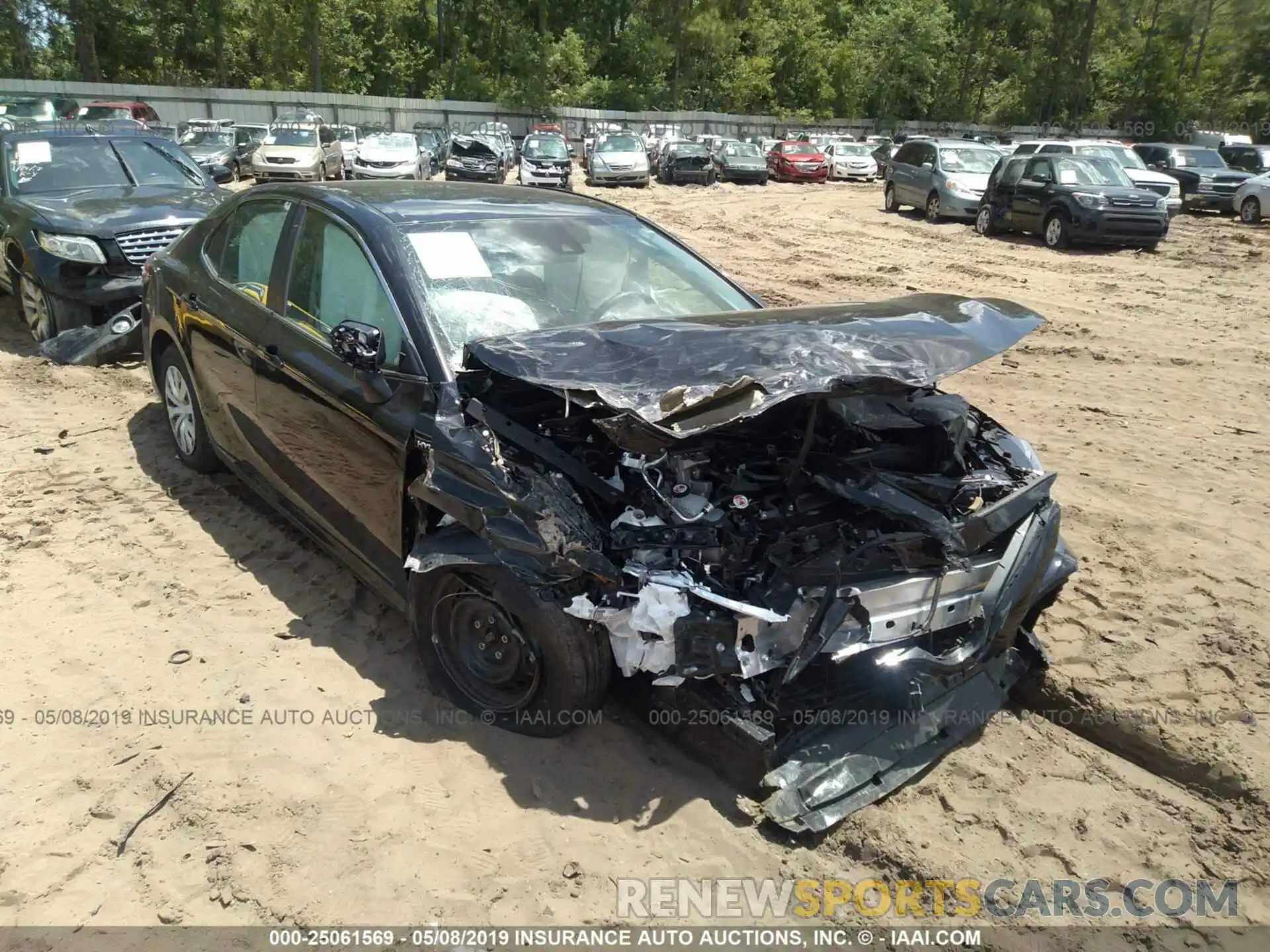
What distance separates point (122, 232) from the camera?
7762 millimetres

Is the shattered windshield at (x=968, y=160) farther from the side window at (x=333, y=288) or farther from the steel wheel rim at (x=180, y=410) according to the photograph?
the side window at (x=333, y=288)

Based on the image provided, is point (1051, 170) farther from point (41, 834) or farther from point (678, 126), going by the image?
point (678, 126)

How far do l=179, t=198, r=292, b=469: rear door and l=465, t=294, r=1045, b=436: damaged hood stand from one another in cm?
163

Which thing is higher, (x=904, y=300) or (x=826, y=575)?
(x=904, y=300)

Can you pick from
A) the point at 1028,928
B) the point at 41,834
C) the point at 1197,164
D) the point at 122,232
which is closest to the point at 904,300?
the point at 1028,928

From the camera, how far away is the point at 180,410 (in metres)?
5.42

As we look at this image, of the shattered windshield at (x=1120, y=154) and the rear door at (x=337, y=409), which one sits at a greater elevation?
the shattered windshield at (x=1120, y=154)

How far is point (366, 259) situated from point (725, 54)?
6237 cm

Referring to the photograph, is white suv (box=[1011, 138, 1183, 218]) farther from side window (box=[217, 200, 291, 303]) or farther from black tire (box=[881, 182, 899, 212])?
side window (box=[217, 200, 291, 303])

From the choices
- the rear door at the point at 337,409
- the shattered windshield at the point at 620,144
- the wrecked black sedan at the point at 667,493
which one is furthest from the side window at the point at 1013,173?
the rear door at the point at 337,409

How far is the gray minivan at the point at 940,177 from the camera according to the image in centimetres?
1962

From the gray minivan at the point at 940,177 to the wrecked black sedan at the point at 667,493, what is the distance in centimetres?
1747

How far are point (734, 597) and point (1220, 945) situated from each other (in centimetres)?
170

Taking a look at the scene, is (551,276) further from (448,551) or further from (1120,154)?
(1120,154)
